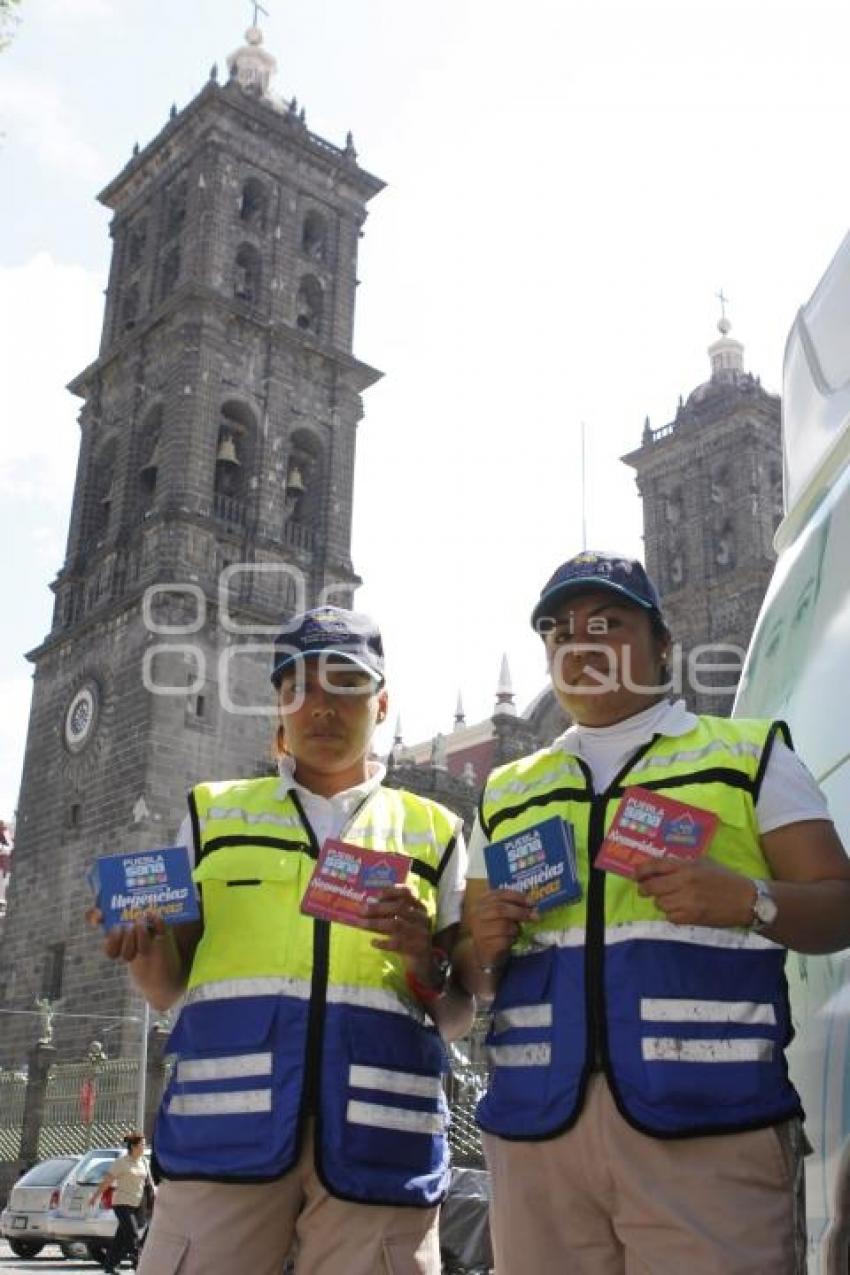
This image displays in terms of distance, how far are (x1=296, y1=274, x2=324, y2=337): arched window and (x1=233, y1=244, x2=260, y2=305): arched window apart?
1.09m

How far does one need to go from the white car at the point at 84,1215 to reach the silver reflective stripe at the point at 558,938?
12.1 metres

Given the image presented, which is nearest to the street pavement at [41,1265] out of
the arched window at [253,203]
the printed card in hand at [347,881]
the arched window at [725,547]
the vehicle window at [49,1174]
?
the vehicle window at [49,1174]

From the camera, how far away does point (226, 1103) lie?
7.80 feet

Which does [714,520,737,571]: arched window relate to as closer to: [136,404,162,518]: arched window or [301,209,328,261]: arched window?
[301,209,328,261]: arched window

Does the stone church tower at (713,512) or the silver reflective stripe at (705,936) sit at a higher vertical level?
the stone church tower at (713,512)

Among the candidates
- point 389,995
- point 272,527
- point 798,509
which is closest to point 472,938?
point 389,995

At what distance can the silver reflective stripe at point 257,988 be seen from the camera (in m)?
2.46

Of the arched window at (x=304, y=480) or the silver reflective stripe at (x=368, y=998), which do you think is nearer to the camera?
the silver reflective stripe at (x=368, y=998)

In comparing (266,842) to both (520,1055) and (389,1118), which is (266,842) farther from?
(520,1055)

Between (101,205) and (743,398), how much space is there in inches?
691

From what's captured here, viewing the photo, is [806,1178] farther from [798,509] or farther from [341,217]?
[341,217]

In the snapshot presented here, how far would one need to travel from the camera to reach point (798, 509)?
289cm

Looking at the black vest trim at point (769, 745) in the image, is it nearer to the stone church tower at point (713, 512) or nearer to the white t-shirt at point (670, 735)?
the white t-shirt at point (670, 735)

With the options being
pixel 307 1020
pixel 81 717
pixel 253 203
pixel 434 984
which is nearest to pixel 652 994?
pixel 434 984
